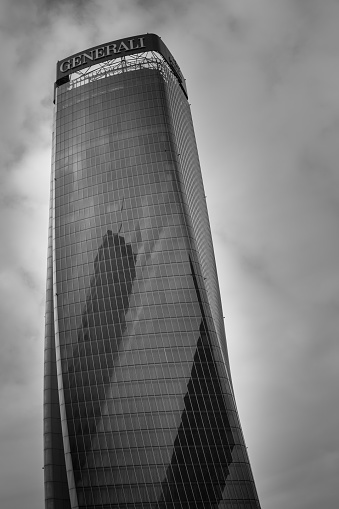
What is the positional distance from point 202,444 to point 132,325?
24111mm

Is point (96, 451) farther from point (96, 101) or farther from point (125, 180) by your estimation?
point (96, 101)

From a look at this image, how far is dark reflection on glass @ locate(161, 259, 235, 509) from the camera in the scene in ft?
307

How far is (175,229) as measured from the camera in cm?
11394

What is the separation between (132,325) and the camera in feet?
349

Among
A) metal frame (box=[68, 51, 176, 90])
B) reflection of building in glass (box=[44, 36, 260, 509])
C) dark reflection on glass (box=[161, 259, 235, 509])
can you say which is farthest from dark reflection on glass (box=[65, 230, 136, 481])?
metal frame (box=[68, 51, 176, 90])

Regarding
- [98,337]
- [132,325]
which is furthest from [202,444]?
[98,337]

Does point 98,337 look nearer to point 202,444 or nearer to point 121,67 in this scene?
point 202,444

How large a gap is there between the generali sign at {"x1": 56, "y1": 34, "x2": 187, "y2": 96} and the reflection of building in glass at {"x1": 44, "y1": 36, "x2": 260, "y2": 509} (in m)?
9.93

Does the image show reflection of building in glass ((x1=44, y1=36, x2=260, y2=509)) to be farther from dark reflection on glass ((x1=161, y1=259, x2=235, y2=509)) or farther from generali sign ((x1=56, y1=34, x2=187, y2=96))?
generali sign ((x1=56, y1=34, x2=187, y2=96))

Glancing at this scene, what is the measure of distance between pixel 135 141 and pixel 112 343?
4480cm

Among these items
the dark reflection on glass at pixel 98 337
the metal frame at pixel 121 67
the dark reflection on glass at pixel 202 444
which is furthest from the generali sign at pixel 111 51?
the dark reflection on glass at pixel 202 444

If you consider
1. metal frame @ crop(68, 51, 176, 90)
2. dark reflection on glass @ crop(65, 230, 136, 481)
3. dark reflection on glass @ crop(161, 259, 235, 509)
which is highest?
metal frame @ crop(68, 51, 176, 90)

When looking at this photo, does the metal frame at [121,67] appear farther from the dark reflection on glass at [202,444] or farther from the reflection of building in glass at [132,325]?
the dark reflection on glass at [202,444]

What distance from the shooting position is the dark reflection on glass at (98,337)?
331 feet
